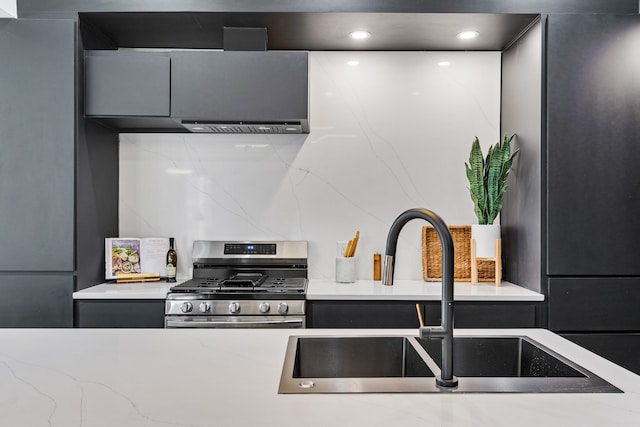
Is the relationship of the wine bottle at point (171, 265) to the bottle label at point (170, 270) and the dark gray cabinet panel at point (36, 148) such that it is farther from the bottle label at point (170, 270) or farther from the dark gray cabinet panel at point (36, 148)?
the dark gray cabinet panel at point (36, 148)

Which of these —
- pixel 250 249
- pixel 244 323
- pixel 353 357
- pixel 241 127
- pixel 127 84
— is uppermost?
pixel 127 84

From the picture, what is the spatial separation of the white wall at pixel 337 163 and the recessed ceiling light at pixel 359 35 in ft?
0.75

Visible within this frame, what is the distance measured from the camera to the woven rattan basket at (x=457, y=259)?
9.47 feet

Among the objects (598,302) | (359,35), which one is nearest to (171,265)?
(359,35)

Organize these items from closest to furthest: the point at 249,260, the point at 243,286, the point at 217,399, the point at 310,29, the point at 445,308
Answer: the point at 217,399, the point at 445,308, the point at 243,286, the point at 310,29, the point at 249,260

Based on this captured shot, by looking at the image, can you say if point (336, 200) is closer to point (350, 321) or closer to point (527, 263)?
point (350, 321)

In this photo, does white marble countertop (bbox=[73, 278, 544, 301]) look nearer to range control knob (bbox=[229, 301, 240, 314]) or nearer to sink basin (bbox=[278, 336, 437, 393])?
range control knob (bbox=[229, 301, 240, 314])

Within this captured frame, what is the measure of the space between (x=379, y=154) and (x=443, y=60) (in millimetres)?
690

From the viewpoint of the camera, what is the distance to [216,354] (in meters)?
1.33

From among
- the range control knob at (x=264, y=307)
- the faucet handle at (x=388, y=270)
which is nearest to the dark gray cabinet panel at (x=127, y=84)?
the range control knob at (x=264, y=307)

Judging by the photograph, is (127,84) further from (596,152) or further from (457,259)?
(596,152)

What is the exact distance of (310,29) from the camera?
278 centimetres

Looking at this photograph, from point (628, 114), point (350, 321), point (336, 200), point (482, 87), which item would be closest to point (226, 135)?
point (336, 200)

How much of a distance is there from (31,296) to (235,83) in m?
1.48
